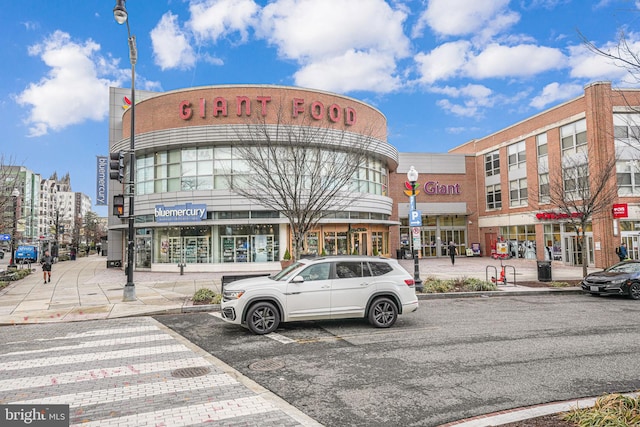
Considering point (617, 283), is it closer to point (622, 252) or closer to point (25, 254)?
point (622, 252)

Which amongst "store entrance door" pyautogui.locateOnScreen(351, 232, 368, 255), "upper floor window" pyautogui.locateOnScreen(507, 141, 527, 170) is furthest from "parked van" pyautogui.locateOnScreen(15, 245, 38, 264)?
A: "upper floor window" pyautogui.locateOnScreen(507, 141, 527, 170)

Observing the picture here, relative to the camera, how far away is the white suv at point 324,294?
28.7 feet

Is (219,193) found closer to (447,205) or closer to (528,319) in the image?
(528,319)

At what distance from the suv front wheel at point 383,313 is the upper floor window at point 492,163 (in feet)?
109

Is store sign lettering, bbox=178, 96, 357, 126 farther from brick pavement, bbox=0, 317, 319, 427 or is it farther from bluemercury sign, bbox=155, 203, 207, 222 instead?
brick pavement, bbox=0, 317, 319, 427

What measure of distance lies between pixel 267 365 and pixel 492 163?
37729 mm

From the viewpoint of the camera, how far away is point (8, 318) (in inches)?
442

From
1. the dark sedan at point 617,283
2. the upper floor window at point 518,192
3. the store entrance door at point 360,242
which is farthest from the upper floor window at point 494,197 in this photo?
the dark sedan at point 617,283

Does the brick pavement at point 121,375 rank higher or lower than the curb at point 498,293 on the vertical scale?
higher

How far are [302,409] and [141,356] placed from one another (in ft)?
12.5

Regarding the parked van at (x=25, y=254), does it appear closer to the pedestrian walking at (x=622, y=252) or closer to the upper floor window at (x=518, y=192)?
the upper floor window at (x=518, y=192)

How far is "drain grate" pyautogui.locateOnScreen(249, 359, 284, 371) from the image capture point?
6379mm

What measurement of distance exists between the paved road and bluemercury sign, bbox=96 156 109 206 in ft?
78.7

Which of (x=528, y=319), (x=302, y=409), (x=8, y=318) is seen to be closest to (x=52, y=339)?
(x=8, y=318)
